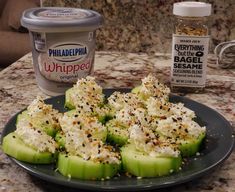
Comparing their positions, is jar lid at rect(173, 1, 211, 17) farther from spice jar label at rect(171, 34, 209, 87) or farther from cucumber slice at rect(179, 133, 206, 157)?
cucumber slice at rect(179, 133, 206, 157)

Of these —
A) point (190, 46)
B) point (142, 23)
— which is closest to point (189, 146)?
point (190, 46)

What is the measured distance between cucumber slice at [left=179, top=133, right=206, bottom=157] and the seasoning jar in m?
0.34

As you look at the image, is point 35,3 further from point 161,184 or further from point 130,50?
point 161,184

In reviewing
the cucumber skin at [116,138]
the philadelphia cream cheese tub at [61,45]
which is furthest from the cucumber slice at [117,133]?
the philadelphia cream cheese tub at [61,45]

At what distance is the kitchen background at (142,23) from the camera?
1311mm

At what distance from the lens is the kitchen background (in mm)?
1311

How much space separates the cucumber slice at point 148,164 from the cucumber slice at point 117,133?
78 millimetres

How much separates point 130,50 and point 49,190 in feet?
2.58

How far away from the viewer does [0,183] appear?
686 millimetres

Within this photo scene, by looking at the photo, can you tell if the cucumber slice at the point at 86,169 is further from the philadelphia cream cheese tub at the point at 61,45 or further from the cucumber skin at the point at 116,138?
the philadelphia cream cheese tub at the point at 61,45

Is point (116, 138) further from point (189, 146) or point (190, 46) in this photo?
point (190, 46)

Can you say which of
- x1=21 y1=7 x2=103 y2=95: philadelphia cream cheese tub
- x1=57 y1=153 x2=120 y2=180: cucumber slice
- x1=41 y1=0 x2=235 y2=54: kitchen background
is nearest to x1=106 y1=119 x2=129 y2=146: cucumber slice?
x1=57 y1=153 x2=120 y2=180: cucumber slice

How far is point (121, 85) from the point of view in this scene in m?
1.15

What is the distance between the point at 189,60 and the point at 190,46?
0.03 meters
